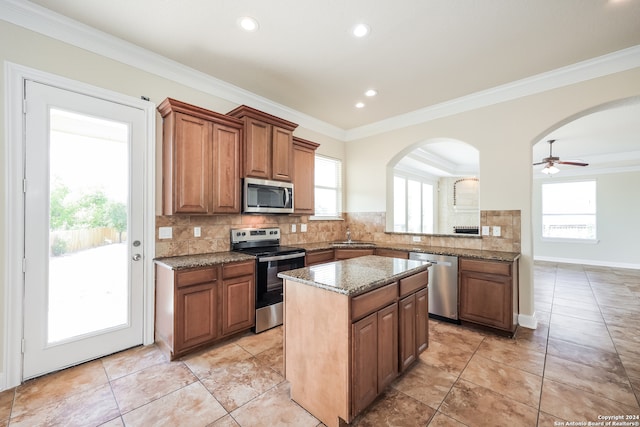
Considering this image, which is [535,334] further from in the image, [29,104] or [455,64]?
[29,104]

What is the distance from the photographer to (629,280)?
538cm

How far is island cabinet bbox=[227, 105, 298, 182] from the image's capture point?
10.5 ft

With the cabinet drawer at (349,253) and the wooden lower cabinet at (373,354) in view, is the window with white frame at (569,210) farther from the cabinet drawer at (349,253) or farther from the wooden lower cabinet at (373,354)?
the wooden lower cabinet at (373,354)

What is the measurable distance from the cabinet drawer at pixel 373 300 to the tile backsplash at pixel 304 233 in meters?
2.12

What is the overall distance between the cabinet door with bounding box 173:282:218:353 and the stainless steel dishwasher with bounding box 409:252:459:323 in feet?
8.29

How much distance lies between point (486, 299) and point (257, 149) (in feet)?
10.3

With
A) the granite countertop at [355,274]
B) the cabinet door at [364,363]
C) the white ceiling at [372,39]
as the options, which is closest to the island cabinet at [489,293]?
the granite countertop at [355,274]

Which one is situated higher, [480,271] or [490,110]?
[490,110]

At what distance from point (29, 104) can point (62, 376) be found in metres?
2.19

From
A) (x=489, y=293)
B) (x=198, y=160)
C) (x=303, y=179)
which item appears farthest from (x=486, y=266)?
(x=198, y=160)

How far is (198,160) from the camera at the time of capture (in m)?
2.80

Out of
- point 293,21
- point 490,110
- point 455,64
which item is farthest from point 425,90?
point 293,21

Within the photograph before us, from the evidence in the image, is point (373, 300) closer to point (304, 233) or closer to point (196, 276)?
point (196, 276)

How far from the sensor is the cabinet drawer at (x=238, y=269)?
108 inches
